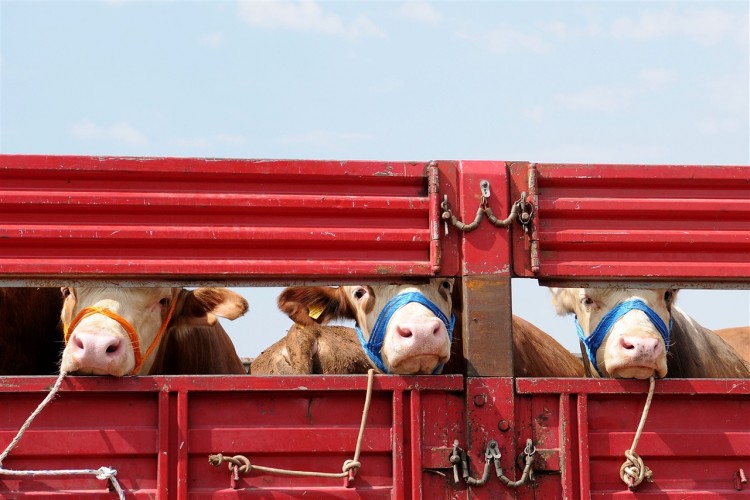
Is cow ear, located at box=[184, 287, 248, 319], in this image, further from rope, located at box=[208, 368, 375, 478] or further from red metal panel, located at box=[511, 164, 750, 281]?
red metal panel, located at box=[511, 164, 750, 281]

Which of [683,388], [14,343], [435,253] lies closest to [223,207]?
[435,253]

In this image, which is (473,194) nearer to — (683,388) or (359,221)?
(359,221)

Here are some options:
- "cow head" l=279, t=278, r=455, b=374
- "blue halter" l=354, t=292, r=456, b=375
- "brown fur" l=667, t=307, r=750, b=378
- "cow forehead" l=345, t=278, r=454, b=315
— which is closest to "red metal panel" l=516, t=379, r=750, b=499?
"cow head" l=279, t=278, r=455, b=374

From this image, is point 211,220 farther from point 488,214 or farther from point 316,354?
point 316,354

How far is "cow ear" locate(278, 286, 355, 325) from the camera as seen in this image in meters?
5.28

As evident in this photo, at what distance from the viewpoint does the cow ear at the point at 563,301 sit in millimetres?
5398

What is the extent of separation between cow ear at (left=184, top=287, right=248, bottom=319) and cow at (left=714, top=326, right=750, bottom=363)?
5.41 m

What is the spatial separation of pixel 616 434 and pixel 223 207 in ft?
5.94

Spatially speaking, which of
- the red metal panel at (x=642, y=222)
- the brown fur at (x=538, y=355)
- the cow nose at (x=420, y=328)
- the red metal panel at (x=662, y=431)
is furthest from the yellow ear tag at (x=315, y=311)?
the red metal panel at (x=662, y=431)

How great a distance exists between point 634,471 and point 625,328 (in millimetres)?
813

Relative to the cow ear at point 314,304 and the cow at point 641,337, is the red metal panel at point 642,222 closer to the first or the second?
the cow at point 641,337

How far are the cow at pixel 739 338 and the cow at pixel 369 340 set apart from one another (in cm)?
268

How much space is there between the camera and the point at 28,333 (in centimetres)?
574

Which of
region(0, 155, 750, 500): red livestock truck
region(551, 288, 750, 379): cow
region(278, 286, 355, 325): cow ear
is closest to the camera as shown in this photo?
region(0, 155, 750, 500): red livestock truck
